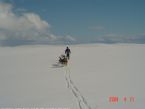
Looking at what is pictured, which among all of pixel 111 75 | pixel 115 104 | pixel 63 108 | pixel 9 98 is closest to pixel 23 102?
pixel 9 98

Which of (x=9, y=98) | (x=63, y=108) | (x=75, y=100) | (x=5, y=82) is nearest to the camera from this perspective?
(x=63, y=108)

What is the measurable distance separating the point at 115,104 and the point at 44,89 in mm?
4141

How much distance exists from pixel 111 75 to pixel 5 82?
596cm

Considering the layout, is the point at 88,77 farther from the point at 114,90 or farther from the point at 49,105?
the point at 49,105

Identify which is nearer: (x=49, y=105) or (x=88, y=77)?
(x=49, y=105)

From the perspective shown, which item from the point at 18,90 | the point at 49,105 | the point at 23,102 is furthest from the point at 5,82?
the point at 49,105

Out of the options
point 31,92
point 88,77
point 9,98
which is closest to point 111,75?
point 88,77

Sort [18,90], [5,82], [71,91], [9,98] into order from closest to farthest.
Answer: [9,98] → [71,91] → [18,90] → [5,82]

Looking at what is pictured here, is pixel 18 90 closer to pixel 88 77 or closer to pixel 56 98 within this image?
pixel 56 98

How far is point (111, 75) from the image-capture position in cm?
1630

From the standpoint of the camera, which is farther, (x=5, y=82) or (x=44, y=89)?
(x=5, y=82)

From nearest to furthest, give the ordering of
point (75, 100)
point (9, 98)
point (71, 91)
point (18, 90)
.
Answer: point (75, 100), point (9, 98), point (71, 91), point (18, 90)

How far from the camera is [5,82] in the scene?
15.5 metres

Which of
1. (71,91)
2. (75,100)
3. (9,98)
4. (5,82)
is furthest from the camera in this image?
(5,82)
